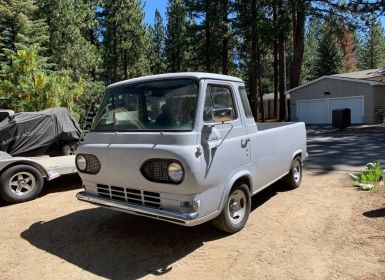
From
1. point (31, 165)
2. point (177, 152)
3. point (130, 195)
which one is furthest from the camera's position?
point (31, 165)

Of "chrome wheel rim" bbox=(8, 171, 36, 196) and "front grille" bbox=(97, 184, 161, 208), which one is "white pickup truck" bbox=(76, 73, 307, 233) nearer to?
"front grille" bbox=(97, 184, 161, 208)

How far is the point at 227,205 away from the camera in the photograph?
4719mm

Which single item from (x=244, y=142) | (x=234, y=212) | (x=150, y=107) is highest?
(x=150, y=107)

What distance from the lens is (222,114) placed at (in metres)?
4.52

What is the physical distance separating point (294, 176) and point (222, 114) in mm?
3433

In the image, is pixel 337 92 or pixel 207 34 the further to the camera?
pixel 207 34

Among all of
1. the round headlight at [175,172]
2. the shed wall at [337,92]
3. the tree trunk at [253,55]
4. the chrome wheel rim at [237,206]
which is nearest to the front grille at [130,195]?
the round headlight at [175,172]

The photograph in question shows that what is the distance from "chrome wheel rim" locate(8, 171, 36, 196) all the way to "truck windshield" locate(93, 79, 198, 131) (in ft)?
9.17

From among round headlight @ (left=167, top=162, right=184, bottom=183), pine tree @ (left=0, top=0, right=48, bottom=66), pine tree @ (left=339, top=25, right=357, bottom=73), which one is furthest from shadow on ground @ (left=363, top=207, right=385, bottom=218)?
pine tree @ (left=339, top=25, right=357, bottom=73)

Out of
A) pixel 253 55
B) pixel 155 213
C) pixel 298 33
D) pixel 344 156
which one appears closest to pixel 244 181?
pixel 155 213

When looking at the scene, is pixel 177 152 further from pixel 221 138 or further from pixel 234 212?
pixel 234 212

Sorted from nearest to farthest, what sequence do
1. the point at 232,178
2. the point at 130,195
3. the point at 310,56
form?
the point at 130,195
the point at 232,178
the point at 310,56

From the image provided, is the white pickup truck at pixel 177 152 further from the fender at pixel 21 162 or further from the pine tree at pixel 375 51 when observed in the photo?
the pine tree at pixel 375 51

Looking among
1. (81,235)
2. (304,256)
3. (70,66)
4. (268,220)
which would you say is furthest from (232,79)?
(70,66)
